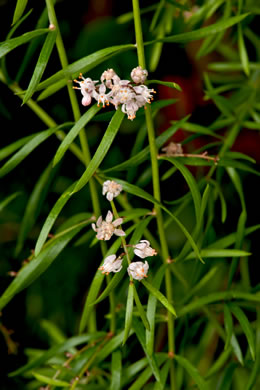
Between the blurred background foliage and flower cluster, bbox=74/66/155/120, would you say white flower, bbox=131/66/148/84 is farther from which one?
the blurred background foliage

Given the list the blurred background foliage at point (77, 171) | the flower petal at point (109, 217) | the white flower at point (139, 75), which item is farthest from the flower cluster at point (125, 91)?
the blurred background foliage at point (77, 171)

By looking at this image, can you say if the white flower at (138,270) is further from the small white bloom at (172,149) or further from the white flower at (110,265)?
the small white bloom at (172,149)

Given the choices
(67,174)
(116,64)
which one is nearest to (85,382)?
(67,174)

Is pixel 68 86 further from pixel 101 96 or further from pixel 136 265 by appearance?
pixel 136 265

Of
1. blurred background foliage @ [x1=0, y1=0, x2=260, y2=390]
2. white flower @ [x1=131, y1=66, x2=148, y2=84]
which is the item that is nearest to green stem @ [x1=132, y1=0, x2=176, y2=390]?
white flower @ [x1=131, y1=66, x2=148, y2=84]

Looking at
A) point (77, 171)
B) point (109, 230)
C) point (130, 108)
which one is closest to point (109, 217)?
point (109, 230)

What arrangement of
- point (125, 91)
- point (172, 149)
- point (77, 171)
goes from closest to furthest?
point (125, 91), point (172, 149), point (77, 171)
